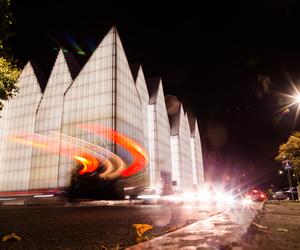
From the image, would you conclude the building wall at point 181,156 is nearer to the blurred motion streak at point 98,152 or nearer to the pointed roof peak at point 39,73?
the blurred motion streak at point 98,152

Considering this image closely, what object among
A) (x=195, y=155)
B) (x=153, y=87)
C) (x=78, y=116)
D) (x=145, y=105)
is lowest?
(x=195, y=155)

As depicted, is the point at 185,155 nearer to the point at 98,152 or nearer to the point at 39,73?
the point at 98,152

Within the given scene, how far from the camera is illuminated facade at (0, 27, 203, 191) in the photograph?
115ft

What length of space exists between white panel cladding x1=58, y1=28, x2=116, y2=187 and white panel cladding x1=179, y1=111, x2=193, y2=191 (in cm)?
2910

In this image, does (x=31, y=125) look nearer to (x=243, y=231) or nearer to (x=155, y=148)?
(x=155, y=148)

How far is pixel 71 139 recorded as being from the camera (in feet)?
118

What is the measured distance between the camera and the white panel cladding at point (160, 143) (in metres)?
47.8

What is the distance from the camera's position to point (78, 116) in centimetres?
3650

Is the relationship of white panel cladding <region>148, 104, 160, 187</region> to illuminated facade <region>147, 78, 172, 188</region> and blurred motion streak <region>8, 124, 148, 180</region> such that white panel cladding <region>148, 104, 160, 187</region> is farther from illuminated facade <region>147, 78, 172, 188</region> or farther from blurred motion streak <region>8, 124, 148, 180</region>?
blurred motion streak <region>8, 124, 148, 180</region>

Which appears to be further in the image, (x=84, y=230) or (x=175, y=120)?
(x=175, y=120)

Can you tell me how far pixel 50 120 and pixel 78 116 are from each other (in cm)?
681

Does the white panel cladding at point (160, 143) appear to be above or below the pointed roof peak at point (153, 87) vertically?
below

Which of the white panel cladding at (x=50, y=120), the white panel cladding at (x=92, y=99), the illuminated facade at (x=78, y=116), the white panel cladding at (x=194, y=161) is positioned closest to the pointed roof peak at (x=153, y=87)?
the illuminated facade at (x=78, y=116)

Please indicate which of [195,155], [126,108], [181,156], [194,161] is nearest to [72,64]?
[126,108]
